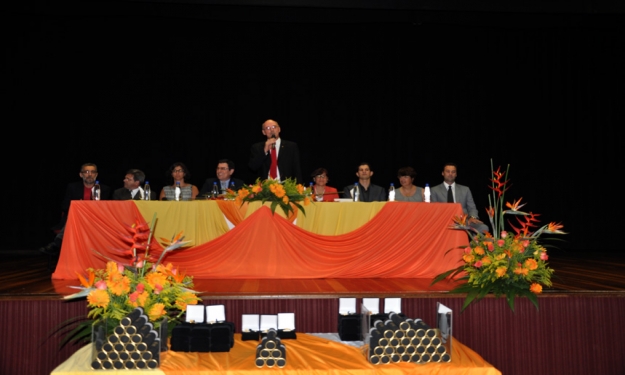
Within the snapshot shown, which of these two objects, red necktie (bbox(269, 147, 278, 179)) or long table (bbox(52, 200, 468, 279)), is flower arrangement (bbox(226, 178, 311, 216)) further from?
red necktie (bbox(269, 147, 278, 179))

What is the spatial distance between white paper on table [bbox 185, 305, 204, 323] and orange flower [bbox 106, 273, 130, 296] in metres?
0.66

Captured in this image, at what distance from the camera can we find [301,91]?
699 centimetres

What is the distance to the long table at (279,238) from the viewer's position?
3.69 m

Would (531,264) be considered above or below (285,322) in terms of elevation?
above

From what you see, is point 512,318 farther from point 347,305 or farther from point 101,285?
point 101,285

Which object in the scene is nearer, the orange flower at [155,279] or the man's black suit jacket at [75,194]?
the orange flower at [155,279]

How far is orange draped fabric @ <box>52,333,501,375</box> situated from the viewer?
2.04 meters

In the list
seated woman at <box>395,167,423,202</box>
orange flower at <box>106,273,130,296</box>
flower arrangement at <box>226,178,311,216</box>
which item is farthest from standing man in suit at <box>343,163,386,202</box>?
orange flower at <box>106,273,130,296</box>

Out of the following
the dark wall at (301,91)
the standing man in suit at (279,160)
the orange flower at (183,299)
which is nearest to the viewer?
the orange flower at (183,299)

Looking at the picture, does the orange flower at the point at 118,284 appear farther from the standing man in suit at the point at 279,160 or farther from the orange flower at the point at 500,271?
the standing man in suit at the point at 279,160

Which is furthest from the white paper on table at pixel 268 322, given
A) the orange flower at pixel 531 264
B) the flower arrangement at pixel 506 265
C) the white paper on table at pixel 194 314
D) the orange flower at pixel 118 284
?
the orange flower at pixel 531 264

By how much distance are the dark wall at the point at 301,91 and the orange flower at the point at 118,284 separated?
4914mm

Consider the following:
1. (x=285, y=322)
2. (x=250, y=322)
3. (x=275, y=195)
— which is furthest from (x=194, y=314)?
(x=275, y=195)

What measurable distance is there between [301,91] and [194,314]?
15.3 feet
